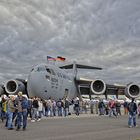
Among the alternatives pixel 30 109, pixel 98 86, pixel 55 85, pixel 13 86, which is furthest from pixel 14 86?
pixel 30 109

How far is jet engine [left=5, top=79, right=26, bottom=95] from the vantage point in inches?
1112

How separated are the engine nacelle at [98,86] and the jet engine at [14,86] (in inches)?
297

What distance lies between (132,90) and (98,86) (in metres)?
3.84

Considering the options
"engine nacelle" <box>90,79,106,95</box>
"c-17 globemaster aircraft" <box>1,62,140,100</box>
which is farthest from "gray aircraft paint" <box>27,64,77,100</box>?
"engine nacelle" <box>90,79,106,95</box>

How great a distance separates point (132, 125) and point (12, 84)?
16.2 metres

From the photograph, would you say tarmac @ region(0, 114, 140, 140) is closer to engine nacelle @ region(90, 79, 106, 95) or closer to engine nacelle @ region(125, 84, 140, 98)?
engine nacelle @ region(90, 79, 106, 95)

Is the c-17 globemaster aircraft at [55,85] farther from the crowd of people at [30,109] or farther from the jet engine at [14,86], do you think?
the crowd of people at [30,109]

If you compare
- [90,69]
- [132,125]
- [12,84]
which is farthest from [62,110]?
[90,69]

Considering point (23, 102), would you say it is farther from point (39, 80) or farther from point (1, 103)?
point (39, 80)

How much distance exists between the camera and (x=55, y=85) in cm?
2564

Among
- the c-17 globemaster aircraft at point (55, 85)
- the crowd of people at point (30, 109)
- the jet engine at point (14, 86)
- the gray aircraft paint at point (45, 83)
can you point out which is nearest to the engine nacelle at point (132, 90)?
the c-17 globemaster aircraft at point (55, 85)

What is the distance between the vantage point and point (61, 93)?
90.4 feet

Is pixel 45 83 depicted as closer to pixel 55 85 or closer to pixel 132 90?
pixel 55 85

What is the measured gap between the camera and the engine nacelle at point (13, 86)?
2824cm
